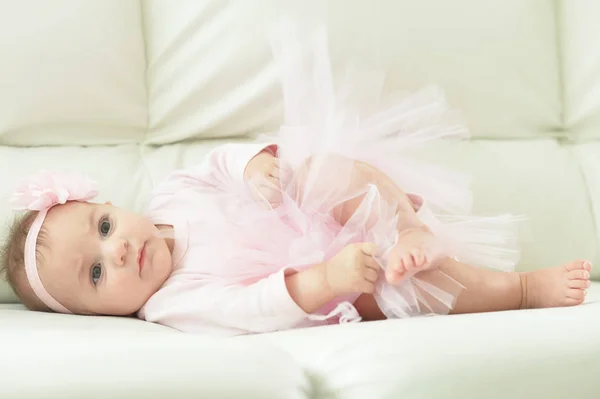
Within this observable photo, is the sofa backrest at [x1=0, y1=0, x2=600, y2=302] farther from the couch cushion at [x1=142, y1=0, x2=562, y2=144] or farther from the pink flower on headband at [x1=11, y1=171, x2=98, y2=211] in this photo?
the pink flower on headband at [x1=11, y1=171, x2=98, y2=211]

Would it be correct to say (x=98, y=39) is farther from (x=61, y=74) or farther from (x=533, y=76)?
(x=533, y=76)

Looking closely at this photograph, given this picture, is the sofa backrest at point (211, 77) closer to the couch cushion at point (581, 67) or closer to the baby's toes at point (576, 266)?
the couch cushion at point (581, 67)

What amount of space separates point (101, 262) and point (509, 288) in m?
0.67

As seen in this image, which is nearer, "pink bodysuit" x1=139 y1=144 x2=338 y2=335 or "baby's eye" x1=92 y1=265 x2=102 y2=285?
"pink bodysuit" x1=139 y1=144 x2=338 y2=335

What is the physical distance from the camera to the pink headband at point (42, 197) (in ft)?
4.14

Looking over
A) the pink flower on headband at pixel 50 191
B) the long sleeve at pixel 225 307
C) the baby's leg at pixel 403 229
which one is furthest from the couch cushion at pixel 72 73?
the baby's leg at pixel 403 229

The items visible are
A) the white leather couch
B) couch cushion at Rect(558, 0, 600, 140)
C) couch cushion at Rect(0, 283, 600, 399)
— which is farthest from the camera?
couch cushion at Rect(558, 0, 600, 140)

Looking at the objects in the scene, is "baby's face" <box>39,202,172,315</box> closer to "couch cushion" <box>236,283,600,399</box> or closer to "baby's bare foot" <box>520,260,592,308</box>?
"couch cushion" <box>236,283,600,399</box>

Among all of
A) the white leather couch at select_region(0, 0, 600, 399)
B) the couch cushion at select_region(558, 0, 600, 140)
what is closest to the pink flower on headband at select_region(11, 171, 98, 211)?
the white leather couch at select_region(0, 0, 600, 399)

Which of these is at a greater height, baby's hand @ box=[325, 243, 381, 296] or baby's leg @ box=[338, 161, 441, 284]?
baby's leg @ box=[338, 161, 441, 284]

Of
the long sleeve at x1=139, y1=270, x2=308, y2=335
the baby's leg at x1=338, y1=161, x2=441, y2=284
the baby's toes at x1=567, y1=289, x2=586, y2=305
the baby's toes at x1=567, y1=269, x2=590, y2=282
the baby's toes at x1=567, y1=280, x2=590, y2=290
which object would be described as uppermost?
the baby's leg at x1=338, y1=161, x2=441, y2=284

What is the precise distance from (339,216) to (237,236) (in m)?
0.17

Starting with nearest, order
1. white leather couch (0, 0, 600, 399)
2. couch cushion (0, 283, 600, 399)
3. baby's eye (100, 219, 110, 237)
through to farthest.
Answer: couch cushion (0, 283, 600, 399), baby's eye (100, 219, 110, 237), white leather couch (0, 0, 600, 399)

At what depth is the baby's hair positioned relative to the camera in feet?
4.19
